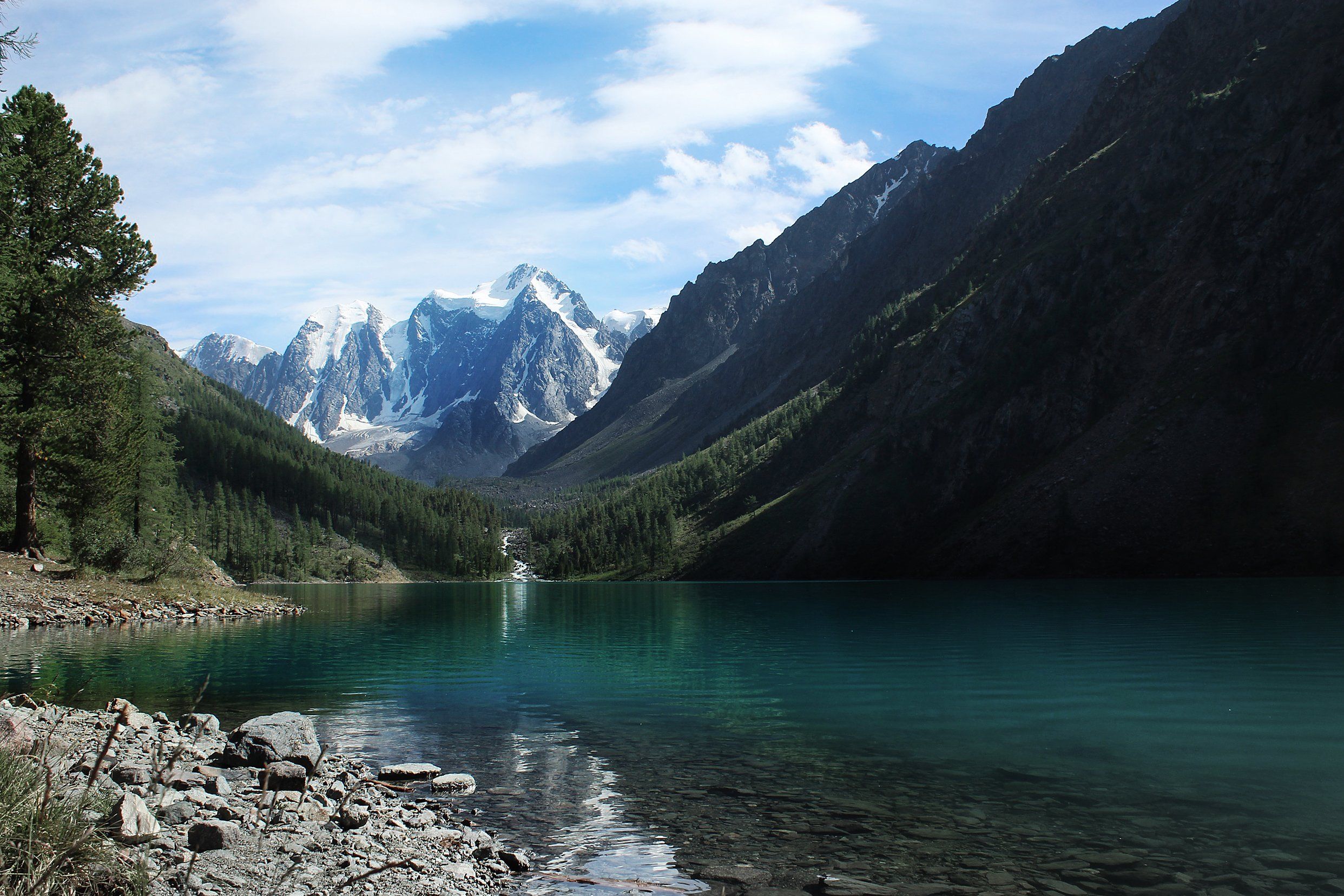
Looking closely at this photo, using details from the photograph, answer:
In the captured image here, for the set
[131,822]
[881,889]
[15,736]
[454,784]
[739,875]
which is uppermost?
[15,736]

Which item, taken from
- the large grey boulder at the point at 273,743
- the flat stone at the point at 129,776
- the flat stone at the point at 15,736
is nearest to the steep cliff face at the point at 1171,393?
the large grey boulder at the point at 273,743

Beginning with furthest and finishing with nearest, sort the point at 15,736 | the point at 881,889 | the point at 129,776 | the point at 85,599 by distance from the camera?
the point at 85,599 < the point at 129,776 < the point at 881,889 < the point at 15,736

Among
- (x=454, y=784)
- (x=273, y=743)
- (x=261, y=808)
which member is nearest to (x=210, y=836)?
(x=261, y=808)

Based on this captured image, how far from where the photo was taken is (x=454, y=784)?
19.1 meters

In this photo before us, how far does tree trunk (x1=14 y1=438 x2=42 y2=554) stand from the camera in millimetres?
47656

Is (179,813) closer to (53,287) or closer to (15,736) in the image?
(15,736)

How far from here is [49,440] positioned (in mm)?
49594

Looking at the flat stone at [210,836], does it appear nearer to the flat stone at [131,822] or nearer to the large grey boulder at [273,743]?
the flat stone at [131,822]

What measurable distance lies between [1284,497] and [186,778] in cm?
15298

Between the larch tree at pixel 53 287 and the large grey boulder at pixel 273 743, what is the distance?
36.8m

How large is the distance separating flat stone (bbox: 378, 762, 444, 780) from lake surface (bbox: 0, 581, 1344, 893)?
134cm

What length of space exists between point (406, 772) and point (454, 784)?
1.29 m

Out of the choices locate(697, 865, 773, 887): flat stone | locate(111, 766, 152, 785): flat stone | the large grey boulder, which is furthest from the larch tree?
locate(697, 865, 773, 887): flat stone

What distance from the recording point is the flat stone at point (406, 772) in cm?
1941
